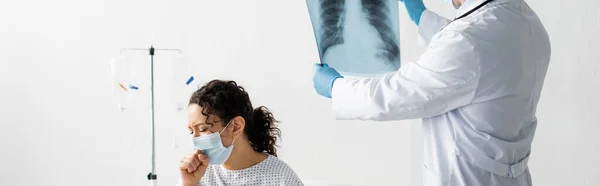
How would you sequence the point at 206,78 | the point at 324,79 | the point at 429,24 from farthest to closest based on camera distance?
the point at 206,78 < the point at 429,24 < the point at 324,79

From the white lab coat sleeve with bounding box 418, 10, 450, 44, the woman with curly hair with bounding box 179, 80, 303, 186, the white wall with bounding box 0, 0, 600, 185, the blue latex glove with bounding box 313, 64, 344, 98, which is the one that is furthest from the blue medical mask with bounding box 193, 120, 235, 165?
the white wall with bounding box 0, 0, 600, 185

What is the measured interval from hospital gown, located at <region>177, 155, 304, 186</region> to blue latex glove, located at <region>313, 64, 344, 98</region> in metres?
0.25

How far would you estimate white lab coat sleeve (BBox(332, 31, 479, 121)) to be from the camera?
1503 mm

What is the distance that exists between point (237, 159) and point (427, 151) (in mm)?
530

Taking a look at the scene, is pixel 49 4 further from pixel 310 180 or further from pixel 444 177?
pixel 444 177

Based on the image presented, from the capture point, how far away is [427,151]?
1.71 meters

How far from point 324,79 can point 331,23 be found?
52cm

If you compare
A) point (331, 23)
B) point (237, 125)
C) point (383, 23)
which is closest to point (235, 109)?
point (237, 125)

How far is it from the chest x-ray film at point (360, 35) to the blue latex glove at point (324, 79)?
0.41m

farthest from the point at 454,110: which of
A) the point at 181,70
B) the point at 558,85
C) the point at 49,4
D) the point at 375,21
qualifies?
the point at 49,4

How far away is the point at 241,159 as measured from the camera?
1.91 meters

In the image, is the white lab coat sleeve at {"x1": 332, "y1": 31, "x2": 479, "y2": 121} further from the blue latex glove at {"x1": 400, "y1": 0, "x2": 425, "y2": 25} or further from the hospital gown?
the blue latex glove at {"x1": 400, "y1": 0, "x2": 425, "y2": 25}

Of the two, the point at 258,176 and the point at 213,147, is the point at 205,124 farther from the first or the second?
the point at 258,176

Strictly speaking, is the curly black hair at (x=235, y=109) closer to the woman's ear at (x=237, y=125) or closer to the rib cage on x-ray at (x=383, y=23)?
the woman's ear at (x=237, y=125)
